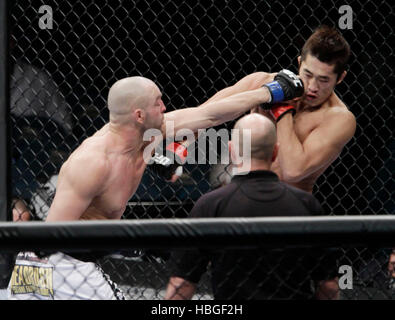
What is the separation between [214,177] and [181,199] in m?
0.26

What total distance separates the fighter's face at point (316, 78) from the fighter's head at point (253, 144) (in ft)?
2.27

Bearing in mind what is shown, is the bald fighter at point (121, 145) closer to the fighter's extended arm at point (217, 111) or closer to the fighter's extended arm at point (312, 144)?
the fighter's extended arm at point (217, 111)

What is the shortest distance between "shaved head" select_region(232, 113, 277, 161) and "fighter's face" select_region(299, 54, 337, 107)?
27.2 inches

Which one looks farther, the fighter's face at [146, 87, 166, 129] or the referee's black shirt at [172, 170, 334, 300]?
the fighter's face at [146, 87, 166, 129]

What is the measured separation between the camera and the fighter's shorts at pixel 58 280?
221 centimetres

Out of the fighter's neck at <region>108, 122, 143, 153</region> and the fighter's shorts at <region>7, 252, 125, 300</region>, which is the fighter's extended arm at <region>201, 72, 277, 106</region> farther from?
the fighter's shorts at <region>7, 252, 125, 300</region>

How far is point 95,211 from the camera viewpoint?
2.31m

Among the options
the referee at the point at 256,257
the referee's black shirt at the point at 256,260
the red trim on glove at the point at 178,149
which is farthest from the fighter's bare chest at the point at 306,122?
the referee's black shirt at the point at 256,260

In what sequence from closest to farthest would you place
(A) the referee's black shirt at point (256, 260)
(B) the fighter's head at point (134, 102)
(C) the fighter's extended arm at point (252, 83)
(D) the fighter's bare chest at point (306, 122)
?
1. (A) the referee's black shirt at point (256, 260)
2. (B) the fighter's head at point (134, 102)
3. (D) the fighter's bare chest at point (306, 122)
4. (C) the fighter's extended arm at point (252, 83)

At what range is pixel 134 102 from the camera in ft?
7.45

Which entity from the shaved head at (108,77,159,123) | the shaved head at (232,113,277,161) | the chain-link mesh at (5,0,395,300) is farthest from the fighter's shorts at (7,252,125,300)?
the chain-link mesh at (5,0,395,300)

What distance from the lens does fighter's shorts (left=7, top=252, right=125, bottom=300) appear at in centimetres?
221

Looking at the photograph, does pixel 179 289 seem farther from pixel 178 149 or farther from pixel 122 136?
pixel 178 149
